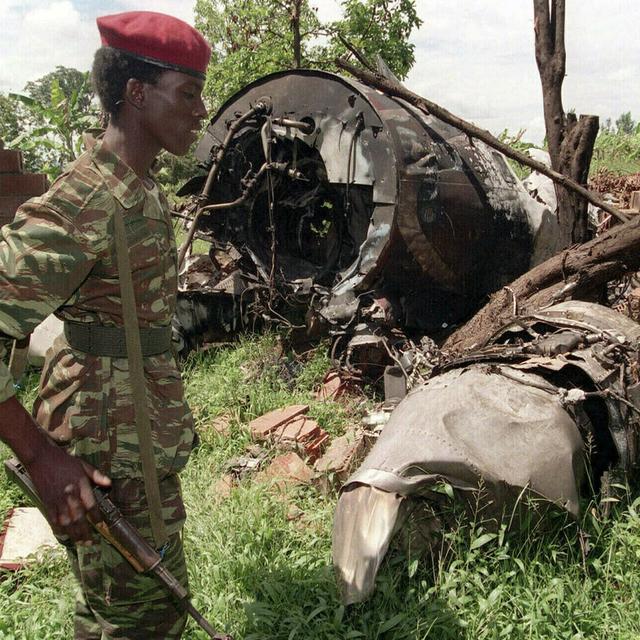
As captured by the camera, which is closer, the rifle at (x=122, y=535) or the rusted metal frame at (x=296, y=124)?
the rifle at (x=122, y=535)

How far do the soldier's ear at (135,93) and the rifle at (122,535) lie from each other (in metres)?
1.01

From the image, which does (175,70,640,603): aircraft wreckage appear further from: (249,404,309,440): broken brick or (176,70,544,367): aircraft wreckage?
(249,404,309,440): broken brick

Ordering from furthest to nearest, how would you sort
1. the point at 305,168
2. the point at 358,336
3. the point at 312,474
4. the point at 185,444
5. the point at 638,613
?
1. the point at 305,168
2. the point at 358,336
3. the point at 312,474
4. the point at 638,613
5. the point at 185,444

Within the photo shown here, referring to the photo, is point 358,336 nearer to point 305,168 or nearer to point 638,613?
point 305,168

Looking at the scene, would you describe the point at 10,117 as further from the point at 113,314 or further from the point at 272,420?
the point at 113,314

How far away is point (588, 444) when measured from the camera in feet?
9.46

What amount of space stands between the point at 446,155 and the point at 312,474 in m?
2.67

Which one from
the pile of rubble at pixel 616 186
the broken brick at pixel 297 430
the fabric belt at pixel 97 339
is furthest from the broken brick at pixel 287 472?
the pile of rubble at pixel 616 186

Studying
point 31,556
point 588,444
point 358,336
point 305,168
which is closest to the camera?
point 588,444

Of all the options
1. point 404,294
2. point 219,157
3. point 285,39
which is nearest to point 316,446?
point 404,294

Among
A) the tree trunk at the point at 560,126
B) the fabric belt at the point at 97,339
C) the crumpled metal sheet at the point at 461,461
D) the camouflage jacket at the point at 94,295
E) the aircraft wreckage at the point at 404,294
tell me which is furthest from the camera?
the tree trunk at the point at 560,126

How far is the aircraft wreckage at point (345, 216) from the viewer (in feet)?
15.5

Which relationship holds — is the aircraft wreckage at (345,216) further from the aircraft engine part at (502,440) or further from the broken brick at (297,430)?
the aircraft engine part at (502,440)

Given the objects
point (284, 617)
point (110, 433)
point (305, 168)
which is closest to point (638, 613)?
point (284, 617)
